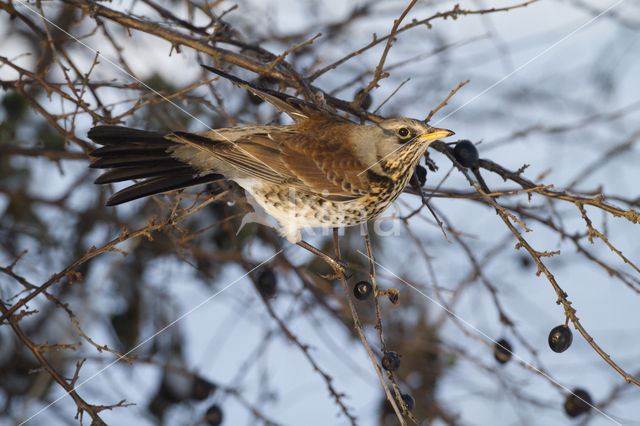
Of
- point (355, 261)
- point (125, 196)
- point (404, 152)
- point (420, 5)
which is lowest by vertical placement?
point (125, 196)

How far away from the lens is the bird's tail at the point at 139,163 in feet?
7.91

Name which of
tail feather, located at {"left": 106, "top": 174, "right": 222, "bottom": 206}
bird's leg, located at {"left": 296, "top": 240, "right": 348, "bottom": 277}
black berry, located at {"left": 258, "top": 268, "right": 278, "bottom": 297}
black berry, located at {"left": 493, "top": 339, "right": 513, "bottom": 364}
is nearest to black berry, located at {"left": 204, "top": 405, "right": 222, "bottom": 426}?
black berry, located at {"left": 258, "top": 268, "right": 278, "bottom": 297}

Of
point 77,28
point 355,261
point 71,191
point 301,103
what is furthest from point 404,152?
point 77,28

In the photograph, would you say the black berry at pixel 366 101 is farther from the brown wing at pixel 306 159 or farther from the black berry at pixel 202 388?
the black berry at pixel 202 388

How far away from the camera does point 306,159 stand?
2.54 metres

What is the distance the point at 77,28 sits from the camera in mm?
3887

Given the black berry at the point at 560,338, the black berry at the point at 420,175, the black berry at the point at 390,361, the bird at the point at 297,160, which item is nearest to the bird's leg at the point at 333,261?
the bird at the point at 297,160

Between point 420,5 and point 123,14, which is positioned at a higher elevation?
point 420,5

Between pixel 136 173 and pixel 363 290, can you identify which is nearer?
pixel 363 290

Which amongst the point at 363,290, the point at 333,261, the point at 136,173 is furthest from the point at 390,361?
the point at 136,173

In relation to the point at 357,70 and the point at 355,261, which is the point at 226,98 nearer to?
the point at 357,70

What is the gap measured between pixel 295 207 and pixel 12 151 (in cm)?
149

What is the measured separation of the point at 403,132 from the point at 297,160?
18.1 inches

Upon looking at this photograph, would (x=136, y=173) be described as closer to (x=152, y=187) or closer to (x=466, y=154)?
(x=152, y=187)
